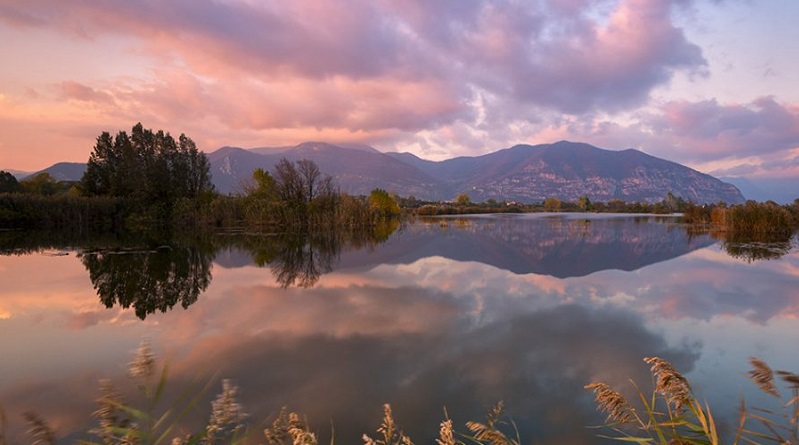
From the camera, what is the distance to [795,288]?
453 inches

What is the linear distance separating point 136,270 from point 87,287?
7.99ft

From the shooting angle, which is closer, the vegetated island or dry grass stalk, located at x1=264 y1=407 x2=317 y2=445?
dry grass stalk, located at x1=264 y1=407 x2=317 y2=445

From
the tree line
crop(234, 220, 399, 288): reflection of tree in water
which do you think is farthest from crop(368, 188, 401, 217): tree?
crop(234, 220, 399, 288): reflection of tree in water

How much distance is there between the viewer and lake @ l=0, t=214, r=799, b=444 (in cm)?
470

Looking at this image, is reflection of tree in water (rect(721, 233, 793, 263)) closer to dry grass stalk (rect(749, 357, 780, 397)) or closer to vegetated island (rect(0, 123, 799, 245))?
vegetated island (rect(0, 123, 799, 245))

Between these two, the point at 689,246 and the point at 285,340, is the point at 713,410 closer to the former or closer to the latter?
the point at 285,340

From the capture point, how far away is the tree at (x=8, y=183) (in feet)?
159

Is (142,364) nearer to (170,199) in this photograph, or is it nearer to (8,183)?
(170,199)

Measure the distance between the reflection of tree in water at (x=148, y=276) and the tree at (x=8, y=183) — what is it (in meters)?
43.8

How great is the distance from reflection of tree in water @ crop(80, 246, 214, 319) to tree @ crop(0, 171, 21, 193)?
43.8 metres

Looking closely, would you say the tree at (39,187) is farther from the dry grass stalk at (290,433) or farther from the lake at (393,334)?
the dry grass stalk at (290,433)

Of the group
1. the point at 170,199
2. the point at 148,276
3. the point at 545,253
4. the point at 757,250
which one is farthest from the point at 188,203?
the point at 757,250

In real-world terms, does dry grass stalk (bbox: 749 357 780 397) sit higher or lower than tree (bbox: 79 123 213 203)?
lower

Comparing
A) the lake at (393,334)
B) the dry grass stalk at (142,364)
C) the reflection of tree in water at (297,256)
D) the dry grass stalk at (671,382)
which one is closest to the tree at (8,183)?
the reflection of tree in water at (297,256)
